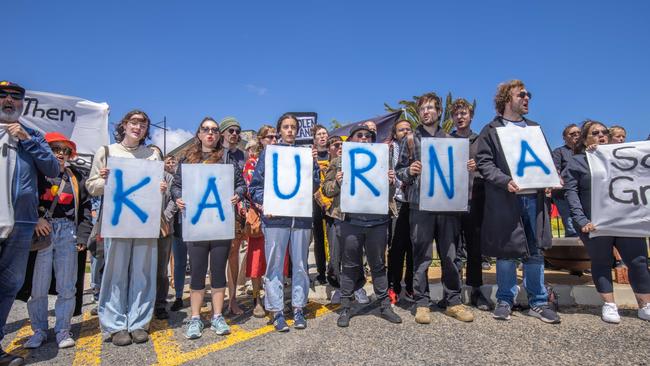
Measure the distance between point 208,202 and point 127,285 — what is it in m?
1.09

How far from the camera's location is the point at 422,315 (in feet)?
12.4

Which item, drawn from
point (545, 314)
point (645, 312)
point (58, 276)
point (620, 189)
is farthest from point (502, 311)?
point (58, 276)

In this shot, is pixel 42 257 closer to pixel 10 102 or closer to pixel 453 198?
pixel 10 102

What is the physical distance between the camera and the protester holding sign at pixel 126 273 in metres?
3.49

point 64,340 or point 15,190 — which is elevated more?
point 15,190

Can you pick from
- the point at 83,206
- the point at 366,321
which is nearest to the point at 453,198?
the point at 366,321

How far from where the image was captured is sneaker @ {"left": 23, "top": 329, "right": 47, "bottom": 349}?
11.2 feet

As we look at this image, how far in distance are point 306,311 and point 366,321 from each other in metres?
0.80

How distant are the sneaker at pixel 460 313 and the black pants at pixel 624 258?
1371 mm

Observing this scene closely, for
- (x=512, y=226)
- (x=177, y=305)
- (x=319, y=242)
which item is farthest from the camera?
(x=319, y=242)

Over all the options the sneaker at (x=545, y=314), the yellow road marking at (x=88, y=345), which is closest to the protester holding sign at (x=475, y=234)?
the sneaker at (x=545, y=314)

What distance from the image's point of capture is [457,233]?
13.4ft

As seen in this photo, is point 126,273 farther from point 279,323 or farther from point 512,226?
point 512,226

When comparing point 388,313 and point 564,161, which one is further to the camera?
point 564,161
